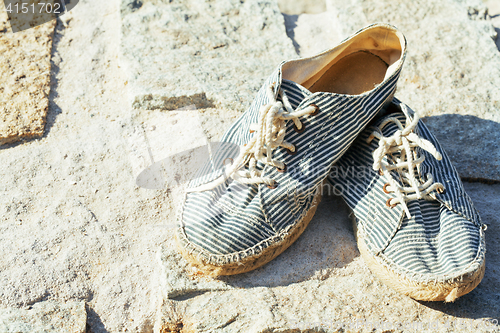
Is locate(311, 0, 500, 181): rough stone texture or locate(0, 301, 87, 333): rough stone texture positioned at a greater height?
locate(311, 0, 500, 181): rough stone texture

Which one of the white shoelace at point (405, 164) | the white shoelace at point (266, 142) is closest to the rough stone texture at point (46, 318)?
the white shoelace at point (266, 142)

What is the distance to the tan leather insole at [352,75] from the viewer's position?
2.03 metres

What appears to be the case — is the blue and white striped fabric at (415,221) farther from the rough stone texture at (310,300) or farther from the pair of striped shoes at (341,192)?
the rough stone texture at (310,300)

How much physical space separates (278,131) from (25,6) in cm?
208

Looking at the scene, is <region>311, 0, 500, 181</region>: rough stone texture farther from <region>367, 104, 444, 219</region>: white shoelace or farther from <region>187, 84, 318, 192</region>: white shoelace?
<region>187, 84, 318, 192</region>: white shoelace

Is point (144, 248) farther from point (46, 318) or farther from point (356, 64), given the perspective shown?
point (356, 64)

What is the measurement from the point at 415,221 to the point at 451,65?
1.42 m

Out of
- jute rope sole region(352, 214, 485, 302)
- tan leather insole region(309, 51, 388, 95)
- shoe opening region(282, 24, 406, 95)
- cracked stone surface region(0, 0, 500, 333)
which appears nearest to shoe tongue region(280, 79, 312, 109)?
shoe opening region(282, 24, 406, 95)

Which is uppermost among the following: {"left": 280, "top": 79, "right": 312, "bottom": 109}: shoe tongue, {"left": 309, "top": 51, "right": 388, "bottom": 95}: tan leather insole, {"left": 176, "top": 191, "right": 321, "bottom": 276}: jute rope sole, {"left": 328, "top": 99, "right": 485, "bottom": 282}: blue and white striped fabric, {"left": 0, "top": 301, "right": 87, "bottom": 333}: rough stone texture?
{"left": 280, "top": 79, "right": 312, "bottom": 109}: shoe tongue

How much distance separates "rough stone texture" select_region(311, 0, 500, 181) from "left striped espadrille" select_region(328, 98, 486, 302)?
53cm

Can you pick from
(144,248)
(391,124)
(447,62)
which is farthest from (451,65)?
(144,248)

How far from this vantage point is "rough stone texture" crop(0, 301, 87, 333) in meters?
1.44

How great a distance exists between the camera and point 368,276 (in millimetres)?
1707

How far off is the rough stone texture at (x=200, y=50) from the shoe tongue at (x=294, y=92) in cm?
60
